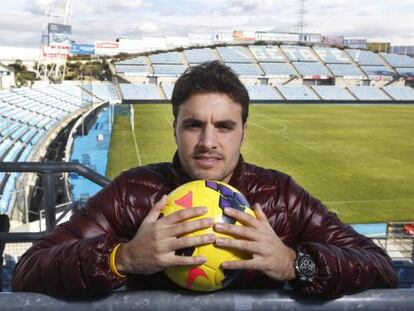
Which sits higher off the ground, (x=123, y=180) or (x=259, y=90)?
(x=259, y=90)

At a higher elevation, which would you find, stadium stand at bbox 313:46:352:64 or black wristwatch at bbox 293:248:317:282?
stadium stand at bbox 313:46:352:64

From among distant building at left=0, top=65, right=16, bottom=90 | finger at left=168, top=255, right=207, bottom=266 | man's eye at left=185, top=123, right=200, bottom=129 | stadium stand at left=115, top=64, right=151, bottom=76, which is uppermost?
stadium stand at left=115, top=64, right=151, bottom=76

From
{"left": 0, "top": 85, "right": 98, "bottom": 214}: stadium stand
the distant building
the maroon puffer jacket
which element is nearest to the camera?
the maroon puffer jacket

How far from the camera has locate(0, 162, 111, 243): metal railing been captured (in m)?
3.12

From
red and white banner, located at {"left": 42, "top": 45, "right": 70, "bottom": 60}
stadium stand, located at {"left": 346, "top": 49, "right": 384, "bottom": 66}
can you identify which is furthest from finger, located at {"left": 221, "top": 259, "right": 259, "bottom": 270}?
stadium stand, located at {"left": 346, "top": 49, "right": 384, "bottom": 66}

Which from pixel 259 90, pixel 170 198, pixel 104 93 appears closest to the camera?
pixel 170 198

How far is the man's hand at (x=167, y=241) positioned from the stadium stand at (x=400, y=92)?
61219 mm

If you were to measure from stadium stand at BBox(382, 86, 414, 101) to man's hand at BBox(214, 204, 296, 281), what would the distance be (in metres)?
61.1

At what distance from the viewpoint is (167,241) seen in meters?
1.28

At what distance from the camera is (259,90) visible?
189 feet

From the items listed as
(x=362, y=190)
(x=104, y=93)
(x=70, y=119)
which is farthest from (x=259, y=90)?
(x=362, y=190)

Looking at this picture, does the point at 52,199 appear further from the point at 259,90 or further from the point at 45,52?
the point at 259,90

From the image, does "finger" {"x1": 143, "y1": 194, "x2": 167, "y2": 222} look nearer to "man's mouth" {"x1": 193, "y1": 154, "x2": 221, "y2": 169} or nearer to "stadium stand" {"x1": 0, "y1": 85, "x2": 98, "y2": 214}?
"man's mouth" {"x1": 193, "y1": 154, "x2": 221, "y2": 169}

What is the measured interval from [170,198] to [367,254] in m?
0.72
